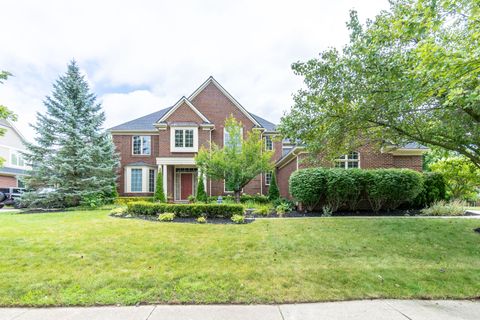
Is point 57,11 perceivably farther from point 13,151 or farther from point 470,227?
point 13,151

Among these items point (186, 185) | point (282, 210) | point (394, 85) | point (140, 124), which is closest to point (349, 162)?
point (282, 210)

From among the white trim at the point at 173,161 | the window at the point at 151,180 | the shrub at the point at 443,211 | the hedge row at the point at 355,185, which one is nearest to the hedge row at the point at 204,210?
the hedge row at the point at 355,185

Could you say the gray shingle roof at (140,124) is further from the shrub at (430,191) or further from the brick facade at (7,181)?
the shrub at (430,191)

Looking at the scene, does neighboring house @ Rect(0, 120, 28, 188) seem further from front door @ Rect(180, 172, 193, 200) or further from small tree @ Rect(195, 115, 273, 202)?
small tree @ Rect(195, 115, 273, 202)

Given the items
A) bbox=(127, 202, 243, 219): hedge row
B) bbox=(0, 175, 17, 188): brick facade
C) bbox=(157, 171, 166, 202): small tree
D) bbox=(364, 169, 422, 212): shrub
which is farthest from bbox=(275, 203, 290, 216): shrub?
bbox=(0, 175, 17, 188): brick facade

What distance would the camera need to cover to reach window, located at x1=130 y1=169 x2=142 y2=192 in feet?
65.4

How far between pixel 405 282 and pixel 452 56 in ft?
13.9

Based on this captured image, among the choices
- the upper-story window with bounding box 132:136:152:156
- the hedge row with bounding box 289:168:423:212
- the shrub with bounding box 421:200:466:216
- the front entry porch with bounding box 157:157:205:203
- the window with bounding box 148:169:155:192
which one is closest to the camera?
the shrub with bounding box 421:200:466:216

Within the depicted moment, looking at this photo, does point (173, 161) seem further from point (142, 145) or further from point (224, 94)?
point (224, 94)

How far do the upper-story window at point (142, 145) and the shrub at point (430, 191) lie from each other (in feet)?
61.4

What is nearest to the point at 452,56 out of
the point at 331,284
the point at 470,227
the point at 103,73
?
the point at 331,284

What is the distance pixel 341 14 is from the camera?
765cm

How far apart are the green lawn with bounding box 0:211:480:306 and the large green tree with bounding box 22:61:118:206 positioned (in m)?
7.59

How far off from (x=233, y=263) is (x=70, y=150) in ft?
50.2
